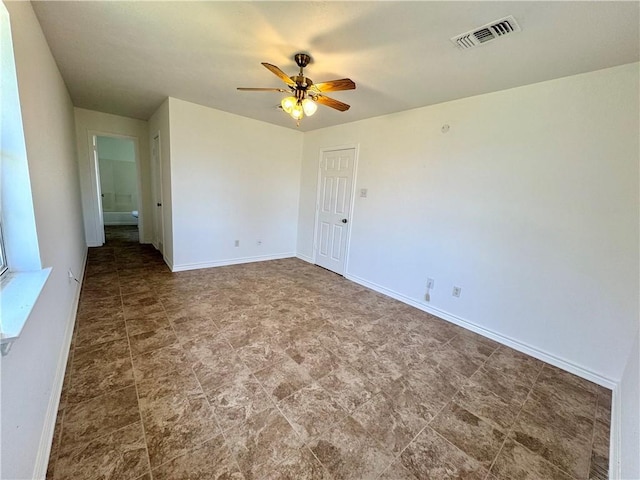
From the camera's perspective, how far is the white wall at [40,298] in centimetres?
99

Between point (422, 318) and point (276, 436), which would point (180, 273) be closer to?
point (276, 436)

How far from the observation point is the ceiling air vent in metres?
1.56

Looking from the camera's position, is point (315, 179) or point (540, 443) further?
point (315, 179)

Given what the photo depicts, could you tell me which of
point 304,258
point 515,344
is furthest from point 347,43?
point 304,258

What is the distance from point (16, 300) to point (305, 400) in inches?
62.1

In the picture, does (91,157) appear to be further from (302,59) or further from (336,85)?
(336,85)

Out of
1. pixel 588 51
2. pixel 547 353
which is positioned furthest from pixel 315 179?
pixel 547 353

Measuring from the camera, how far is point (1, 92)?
48.9 inches

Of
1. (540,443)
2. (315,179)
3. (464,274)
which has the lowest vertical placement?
(540,443)

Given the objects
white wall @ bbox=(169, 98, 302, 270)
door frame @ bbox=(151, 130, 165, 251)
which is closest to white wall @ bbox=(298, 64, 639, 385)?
white wall @ bbox=(169, 98, 302, 270)

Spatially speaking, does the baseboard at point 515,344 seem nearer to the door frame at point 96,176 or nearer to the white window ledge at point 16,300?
the white window ledge at point 16,300

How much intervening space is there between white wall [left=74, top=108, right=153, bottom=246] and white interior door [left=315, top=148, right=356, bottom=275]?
137 inches

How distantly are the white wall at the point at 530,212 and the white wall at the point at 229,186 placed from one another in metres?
1.98

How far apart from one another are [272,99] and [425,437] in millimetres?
3518
